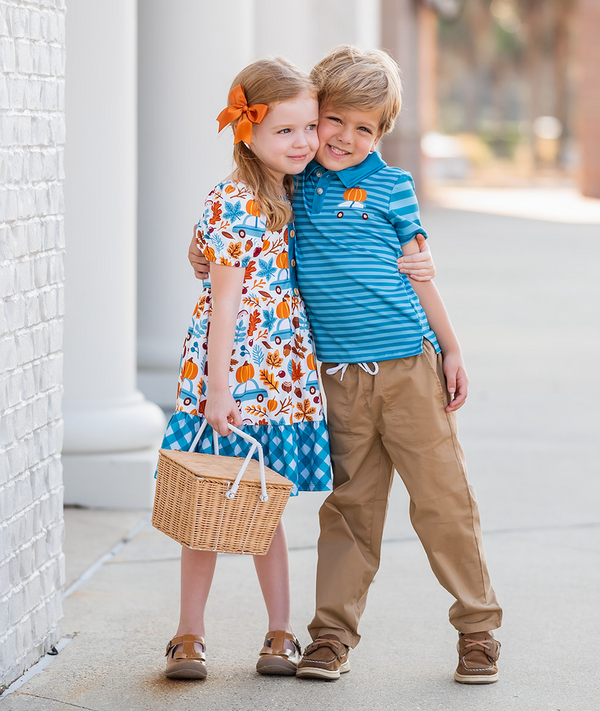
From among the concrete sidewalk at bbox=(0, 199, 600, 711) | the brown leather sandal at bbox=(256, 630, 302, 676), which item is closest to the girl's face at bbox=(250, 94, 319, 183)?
the brown leather sandal at bbox=(256, 630, 302, 676)

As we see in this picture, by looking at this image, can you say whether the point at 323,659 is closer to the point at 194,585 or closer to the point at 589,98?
the point at 194,585

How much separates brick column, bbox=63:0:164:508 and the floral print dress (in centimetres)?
164

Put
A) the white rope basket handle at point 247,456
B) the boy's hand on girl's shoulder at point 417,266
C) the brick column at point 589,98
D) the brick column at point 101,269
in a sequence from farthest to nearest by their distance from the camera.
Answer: the brick column at point 589,98
the brick column at point 101,269
the boy's hand on girl's shoulder at point 417,266
the white rope basket handle at point 247,456

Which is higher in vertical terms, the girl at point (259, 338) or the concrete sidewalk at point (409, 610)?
the girl at point (259, 338)

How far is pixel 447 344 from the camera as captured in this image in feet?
10.0

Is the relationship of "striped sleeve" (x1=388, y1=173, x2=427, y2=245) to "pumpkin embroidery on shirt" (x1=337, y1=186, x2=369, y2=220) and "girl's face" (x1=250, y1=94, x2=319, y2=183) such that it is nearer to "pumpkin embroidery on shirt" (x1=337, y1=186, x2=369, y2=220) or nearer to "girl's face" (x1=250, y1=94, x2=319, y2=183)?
"pumpkin embroidery on shirt" (x1=337, y1=186, x2=369, y2=220)

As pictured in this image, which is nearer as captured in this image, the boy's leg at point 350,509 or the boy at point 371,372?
A: the boy at point 371,372

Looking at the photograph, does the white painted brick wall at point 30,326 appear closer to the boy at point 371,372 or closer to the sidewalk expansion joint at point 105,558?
the sidewalk expansion joint at point 105,558

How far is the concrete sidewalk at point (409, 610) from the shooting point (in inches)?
117

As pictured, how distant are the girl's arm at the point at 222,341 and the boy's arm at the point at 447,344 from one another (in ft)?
1.64

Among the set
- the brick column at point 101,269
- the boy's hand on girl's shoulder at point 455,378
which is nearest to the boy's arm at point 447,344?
the boy's hand on girl's shoulder at point 455,378

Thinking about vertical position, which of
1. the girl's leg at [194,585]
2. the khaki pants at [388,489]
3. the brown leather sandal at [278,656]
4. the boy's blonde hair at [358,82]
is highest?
the boy's blonde hair at [358,82]

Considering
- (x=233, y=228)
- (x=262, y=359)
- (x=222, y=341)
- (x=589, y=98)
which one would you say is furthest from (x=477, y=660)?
(x=589, y=98)

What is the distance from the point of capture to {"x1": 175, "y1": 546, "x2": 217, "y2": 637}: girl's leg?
306 centimetres
